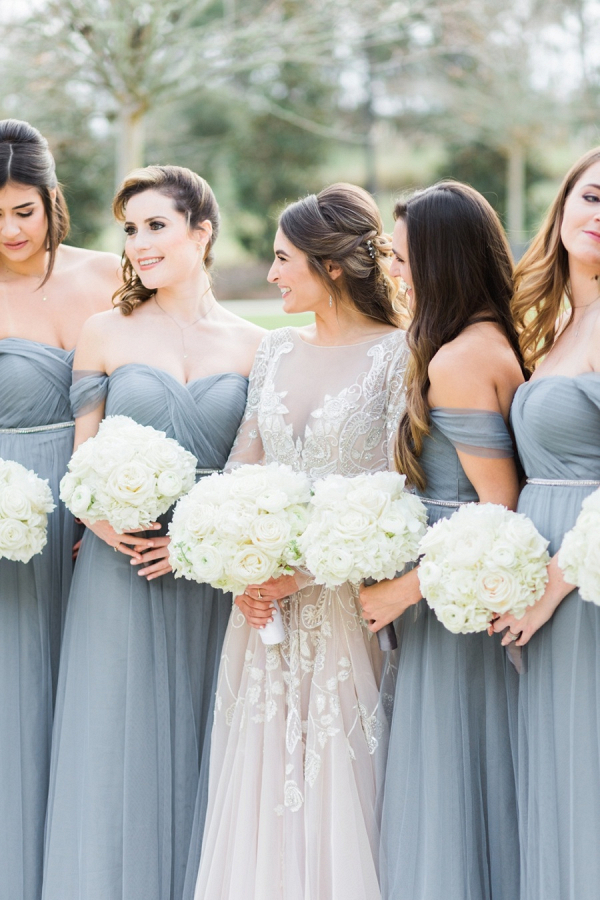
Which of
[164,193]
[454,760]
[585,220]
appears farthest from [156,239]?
[454,760]

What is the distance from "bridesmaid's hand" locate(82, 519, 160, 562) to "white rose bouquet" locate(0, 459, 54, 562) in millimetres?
208

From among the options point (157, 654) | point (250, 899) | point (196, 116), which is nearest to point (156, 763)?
point (157, 654)

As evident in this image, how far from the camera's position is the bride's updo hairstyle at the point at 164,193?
4.05 metres

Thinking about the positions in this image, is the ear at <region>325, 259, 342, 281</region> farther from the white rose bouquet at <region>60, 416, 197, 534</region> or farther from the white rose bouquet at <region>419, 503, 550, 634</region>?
the white rose bouquet at <region>419, 503, 550, 634</region>

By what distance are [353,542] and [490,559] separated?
460 mm

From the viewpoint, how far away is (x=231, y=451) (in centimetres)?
396

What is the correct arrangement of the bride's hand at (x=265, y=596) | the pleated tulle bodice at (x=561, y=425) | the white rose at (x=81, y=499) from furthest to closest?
the white rose at (x=81, y=499), the bride's hand at (x=265, y=596), the pleated tulle bodice at (x=561, y=425)

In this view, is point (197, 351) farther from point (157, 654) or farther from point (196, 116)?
point (196, 116)

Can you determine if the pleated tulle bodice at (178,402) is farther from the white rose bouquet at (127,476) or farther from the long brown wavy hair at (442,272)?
the long brown wavy hair at (442,272)

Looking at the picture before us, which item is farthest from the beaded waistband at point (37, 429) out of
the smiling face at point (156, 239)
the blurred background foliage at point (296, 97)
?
the blurred background foliage at point (296, 97)

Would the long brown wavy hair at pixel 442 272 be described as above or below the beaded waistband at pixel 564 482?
above

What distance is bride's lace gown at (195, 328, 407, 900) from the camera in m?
3.35

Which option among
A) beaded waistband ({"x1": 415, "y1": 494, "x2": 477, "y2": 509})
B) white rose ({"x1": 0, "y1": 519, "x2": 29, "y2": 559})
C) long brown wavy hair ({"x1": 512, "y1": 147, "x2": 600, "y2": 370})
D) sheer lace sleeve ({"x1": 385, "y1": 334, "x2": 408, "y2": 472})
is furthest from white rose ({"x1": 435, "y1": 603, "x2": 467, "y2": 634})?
white rose ({"x1": 0, "y1": 519, "x2": 29, "y2": 559})

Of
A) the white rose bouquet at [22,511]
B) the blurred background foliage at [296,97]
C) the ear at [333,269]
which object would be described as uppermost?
the blurred background foliage at [296,97]
